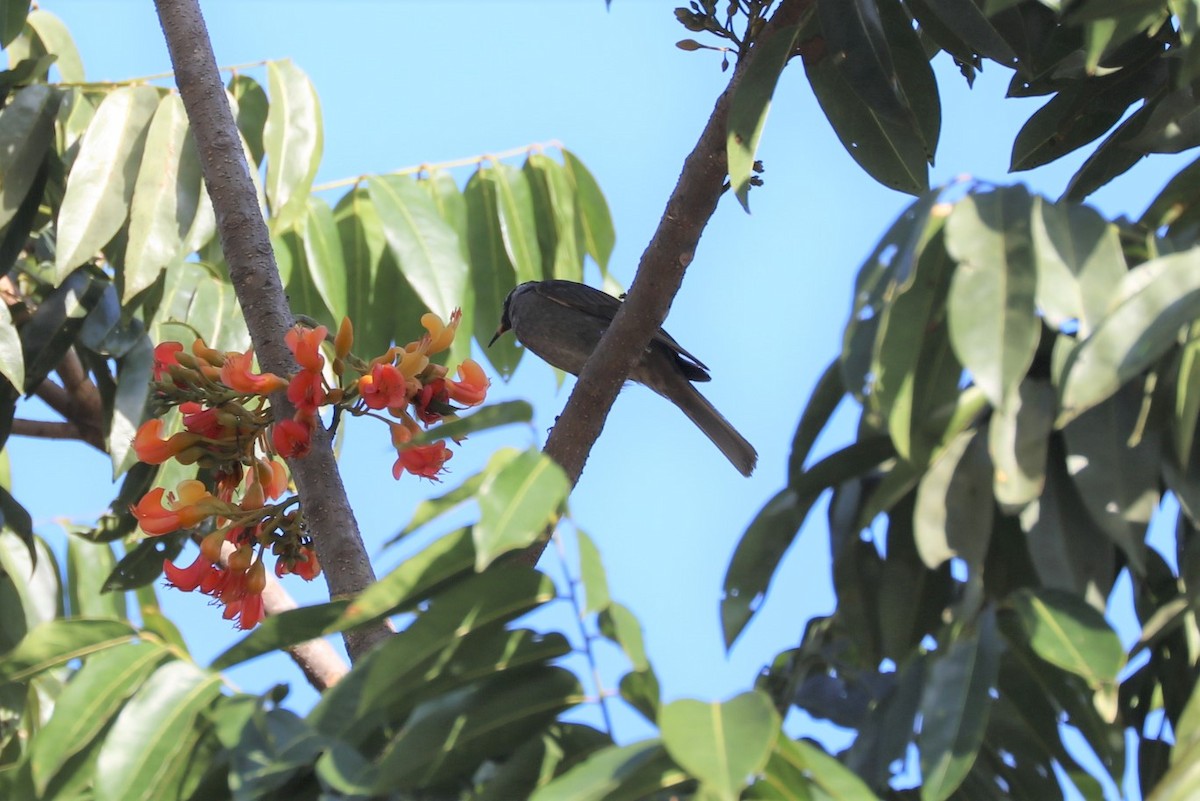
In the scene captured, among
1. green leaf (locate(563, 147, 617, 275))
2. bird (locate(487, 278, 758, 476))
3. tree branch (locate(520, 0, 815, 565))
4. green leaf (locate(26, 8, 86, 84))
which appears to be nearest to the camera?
tree branch (locate(520, 0, 815, 565))

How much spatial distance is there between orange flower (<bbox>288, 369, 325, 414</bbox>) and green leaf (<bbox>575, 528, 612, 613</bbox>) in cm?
133

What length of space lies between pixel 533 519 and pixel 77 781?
831 mm

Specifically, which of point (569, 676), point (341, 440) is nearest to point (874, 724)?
point (569, 676)

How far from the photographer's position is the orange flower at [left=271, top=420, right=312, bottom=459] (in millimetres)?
2830

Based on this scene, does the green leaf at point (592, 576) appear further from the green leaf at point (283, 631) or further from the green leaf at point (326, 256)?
the green leaf at point (326, 256)

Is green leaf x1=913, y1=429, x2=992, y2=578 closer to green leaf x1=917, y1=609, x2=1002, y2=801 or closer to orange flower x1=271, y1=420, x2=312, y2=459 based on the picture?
green leaf x1=917, y1=609, x2=1002, y2=801

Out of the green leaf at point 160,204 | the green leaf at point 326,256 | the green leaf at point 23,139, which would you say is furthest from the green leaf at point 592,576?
the green leaf at point 326,256

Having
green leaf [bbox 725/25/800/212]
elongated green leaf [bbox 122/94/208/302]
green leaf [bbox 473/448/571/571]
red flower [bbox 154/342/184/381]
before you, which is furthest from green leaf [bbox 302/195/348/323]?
green leaf [bbox 473/448/571/571]

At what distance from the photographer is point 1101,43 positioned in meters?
2.21

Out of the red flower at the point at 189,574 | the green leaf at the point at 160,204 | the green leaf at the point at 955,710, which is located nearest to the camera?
the green leaf at the point at 955,710

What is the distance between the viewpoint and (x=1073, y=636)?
153 centimetres

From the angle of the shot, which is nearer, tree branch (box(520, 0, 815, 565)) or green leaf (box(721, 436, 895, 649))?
green leaf (box(721, 436, 895, 649))

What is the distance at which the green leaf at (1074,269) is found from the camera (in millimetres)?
1648

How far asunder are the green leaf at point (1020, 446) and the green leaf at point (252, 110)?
3968 mm
